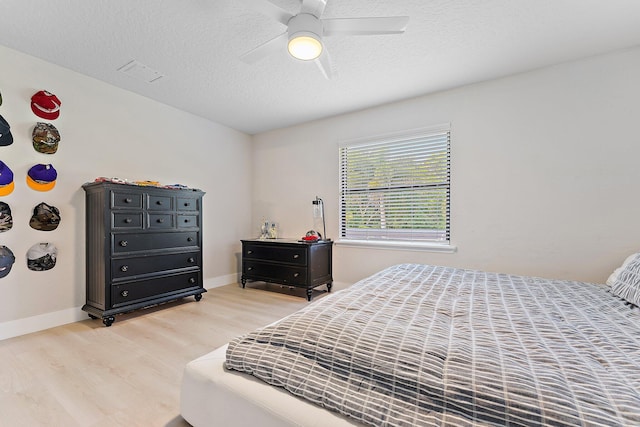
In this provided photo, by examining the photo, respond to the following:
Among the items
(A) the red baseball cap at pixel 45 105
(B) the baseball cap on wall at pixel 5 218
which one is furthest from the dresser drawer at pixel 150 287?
(A) the red baseball cap at pixel 45 105

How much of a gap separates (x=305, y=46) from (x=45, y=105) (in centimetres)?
260

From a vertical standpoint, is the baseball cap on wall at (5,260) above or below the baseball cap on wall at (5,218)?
below

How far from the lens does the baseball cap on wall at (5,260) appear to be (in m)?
2.35

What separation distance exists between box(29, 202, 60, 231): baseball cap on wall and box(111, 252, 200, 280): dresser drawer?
0.67 meters

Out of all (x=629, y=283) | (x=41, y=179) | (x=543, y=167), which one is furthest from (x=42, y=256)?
(x=543, y=167)

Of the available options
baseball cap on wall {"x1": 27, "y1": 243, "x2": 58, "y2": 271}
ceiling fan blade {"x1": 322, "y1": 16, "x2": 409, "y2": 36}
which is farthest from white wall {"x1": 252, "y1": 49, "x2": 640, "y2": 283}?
baseball cap on wall {"x1": 27, "y1": 243, "x2": 58, "y2": 271}

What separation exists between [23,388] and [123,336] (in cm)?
73

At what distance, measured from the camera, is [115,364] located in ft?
6.33

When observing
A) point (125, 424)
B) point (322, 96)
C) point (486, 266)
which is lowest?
point (125, 424)

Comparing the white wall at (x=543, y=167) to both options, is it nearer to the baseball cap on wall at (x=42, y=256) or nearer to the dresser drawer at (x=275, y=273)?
the dresser drawer at (x=275, y=273)

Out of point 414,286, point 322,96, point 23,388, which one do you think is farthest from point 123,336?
point 322,96

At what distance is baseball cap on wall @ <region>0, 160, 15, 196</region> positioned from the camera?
2.36 metres

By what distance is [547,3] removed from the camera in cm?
189

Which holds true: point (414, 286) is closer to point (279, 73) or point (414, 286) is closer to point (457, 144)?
point (457, 144)
